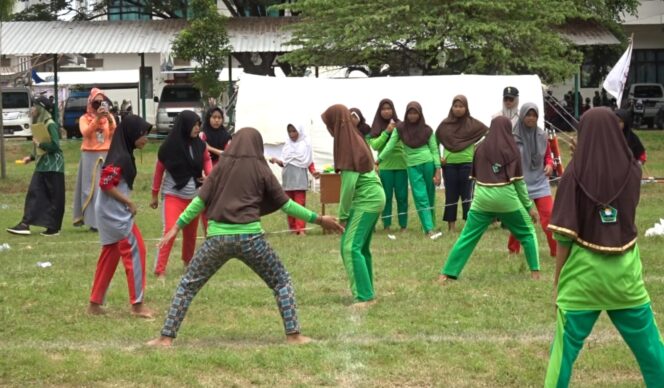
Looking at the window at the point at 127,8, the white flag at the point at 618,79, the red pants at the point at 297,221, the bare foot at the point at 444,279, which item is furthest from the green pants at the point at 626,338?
the window at the point at 127,8

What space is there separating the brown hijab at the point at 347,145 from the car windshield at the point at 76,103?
3489cm

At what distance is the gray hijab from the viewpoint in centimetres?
1165

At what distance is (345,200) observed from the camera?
9.37 meters

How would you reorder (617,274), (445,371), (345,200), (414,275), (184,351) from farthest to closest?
(414,275) → (345,200) → (184,351) → (445,371) → (617,274)

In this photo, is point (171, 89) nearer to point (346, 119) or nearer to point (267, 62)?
point (267, 62)

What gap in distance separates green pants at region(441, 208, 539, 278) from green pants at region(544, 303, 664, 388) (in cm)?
419

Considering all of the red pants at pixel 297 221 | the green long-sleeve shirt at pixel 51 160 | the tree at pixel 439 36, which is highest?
the tree at pixel 439 36

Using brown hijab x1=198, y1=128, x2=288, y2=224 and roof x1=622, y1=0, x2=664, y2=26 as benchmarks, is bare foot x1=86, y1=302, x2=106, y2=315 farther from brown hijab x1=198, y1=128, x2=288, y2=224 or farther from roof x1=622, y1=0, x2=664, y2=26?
roof x1=622, y1=0, x2=664, y2=26

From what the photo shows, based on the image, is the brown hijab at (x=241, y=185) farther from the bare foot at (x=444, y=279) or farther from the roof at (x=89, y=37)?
the roof at (x=89, y=37)

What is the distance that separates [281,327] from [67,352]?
1.68 metres

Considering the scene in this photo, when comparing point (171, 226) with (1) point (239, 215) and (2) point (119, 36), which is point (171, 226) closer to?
(1) point (239, 215)

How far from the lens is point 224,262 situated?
7781 mm

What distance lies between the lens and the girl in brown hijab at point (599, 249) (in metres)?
5.80

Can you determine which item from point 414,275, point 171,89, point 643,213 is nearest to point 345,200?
point 414,275
